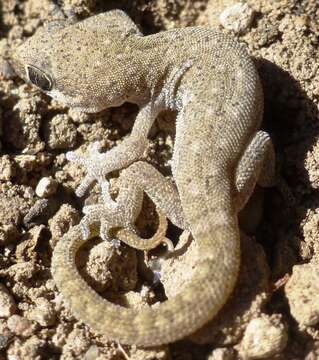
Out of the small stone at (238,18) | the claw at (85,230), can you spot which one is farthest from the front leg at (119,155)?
the small stone at (238,18)

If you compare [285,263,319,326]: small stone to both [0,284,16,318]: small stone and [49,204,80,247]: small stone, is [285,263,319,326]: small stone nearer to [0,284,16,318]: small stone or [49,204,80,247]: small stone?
[49,204,80,247]: small stone

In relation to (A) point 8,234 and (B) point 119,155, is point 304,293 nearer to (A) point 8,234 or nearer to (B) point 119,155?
(B) point 119,155

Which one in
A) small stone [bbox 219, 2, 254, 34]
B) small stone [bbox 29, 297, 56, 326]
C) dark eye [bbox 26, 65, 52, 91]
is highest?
small stone [bbox 219, 2, 254, 34]

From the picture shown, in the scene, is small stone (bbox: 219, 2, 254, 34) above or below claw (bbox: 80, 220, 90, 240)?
above

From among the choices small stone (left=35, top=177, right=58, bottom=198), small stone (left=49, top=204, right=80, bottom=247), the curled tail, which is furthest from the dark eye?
the curled tail

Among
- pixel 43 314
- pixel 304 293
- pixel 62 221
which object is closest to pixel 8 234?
pixel 62 221
